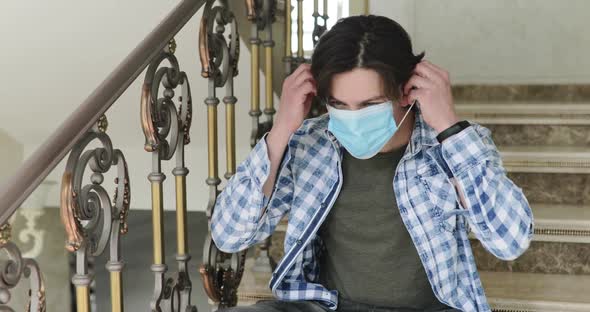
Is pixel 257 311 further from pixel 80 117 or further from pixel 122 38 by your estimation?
pixel 122 38

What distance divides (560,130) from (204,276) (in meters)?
1.66

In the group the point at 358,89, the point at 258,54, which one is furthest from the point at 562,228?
the point at 258,54

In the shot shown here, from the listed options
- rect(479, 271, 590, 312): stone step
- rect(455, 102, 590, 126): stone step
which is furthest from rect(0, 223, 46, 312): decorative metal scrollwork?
rect(455, 102, 590, 126): stone step

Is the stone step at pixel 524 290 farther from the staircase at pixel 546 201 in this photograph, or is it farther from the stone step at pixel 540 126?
the stone step at pixel 540 126

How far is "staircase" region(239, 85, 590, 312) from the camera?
2.10 metres

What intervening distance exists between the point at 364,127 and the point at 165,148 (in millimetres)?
502

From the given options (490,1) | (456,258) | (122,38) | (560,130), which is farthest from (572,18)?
(456,258)

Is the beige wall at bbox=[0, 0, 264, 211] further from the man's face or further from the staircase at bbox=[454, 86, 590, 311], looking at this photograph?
the man's face

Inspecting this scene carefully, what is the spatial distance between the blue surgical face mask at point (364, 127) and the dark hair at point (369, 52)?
44mm

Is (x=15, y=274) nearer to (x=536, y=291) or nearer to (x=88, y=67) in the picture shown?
(x=536, y=291)

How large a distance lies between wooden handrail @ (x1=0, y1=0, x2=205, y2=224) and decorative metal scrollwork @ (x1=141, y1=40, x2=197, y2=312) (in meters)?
0.05

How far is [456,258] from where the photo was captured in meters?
1.69

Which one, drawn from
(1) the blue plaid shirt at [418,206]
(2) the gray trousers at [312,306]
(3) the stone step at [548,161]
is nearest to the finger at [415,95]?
(1) the blue plaid shirt at [418,206]

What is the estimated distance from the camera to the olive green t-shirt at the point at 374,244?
168cm
